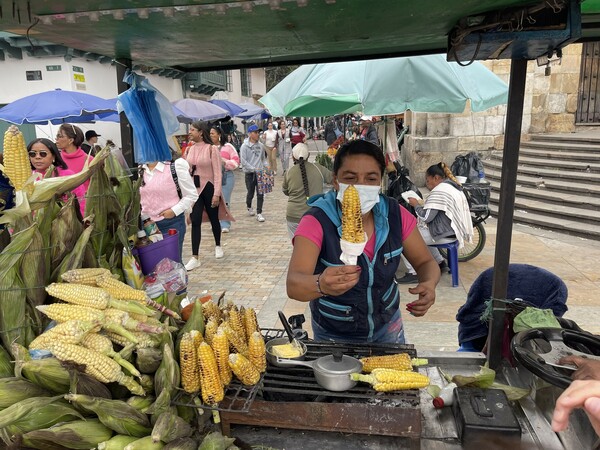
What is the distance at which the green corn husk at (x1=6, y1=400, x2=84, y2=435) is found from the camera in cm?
170

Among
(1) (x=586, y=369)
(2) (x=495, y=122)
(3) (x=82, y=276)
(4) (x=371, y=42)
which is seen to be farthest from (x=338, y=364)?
(2) (x=495, y=122)

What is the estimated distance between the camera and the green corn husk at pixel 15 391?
172 cm

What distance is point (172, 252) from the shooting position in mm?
2844

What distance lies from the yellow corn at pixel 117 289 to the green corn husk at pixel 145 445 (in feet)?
2.11

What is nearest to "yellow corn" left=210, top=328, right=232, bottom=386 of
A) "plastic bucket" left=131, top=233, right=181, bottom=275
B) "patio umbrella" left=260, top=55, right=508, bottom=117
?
"plastic bucket" left=131, top=233, right=181, bottom=275

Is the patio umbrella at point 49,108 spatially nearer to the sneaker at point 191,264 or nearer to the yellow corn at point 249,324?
the sneaker at point 191,264

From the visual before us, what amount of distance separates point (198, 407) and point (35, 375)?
2.18ft

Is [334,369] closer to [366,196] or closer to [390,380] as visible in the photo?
[390,380]

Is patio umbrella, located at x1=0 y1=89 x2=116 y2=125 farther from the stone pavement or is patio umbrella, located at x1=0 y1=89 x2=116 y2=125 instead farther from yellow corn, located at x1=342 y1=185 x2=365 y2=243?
yellow corn, located at x1=342 y1=185 x2=365 y2=243

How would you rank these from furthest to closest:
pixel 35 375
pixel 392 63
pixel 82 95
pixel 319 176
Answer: pixel 82 95 → pixel 319 176 → pixel 392 63 → pixel 35 375

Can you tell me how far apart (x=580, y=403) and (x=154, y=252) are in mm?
2280

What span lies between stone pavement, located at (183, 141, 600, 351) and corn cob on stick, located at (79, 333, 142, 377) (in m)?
3.62

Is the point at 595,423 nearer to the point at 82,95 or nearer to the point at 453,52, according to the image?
the point at 453,52

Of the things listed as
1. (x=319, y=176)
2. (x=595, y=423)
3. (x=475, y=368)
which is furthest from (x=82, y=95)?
(x=595, y=423)
